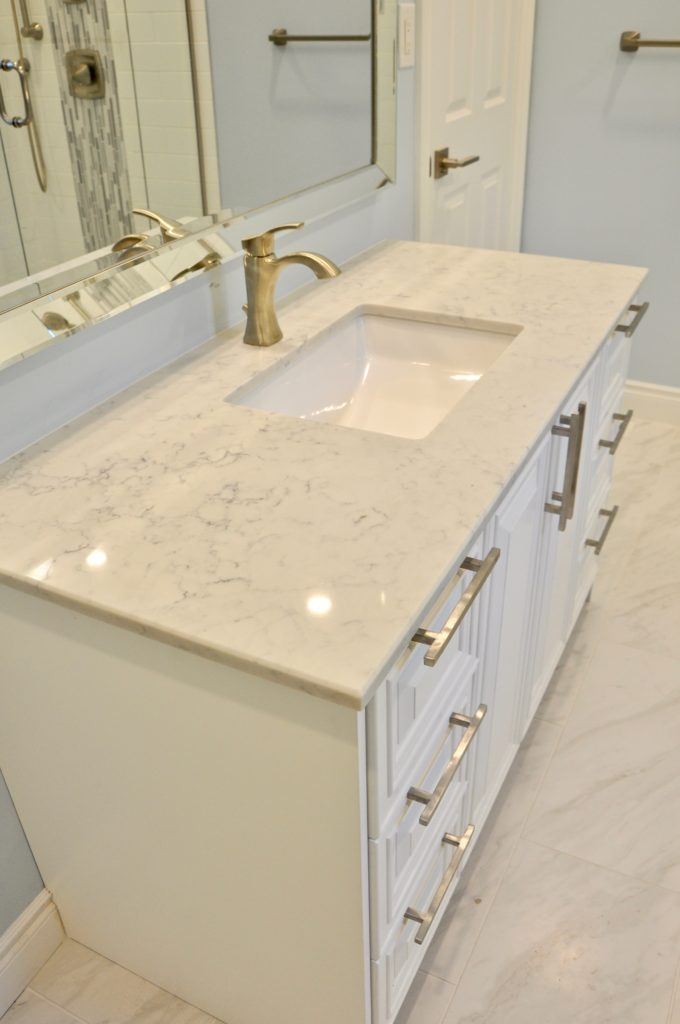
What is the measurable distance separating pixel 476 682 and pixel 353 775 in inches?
16.5

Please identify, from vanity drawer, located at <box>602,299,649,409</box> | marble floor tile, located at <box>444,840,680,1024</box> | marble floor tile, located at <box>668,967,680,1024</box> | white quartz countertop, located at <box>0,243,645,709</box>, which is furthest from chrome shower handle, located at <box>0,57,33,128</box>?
marble floor tile, located at <box>668,967,680,1024</box>

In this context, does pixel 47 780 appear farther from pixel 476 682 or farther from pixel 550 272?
pixel 550 272

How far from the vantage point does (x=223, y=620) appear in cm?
89

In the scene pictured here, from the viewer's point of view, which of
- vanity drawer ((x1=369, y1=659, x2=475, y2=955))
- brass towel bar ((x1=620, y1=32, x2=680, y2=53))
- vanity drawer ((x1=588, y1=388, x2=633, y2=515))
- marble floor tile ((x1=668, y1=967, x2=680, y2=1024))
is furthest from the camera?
brass towel bar ((x1=620, y1=32, x2=680, y2=53))

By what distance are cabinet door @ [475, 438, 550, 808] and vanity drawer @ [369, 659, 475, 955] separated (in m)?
0.10

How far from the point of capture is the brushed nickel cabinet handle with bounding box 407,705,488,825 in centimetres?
107

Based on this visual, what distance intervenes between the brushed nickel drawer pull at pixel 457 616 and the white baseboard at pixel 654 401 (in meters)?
2.04

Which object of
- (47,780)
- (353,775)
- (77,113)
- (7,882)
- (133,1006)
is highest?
(77,113)

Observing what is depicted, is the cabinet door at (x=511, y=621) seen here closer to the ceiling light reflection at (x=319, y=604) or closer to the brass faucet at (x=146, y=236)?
the ceiling light reflection at (x=319, y=604)

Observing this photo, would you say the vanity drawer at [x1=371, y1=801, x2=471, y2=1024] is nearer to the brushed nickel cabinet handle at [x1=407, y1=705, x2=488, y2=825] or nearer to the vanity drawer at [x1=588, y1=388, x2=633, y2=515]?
the brushed nickel cabinet handle at [x1=407, y1=705, x2=488, y2=825]

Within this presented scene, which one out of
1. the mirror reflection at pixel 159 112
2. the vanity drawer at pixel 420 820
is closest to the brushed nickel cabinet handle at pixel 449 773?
the vanity drawer at pixel 420 820

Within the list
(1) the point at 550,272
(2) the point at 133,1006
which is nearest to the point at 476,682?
(2) the point at 133,1006

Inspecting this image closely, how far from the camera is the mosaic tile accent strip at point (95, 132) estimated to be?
1059 millimetres

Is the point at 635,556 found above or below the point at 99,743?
below
